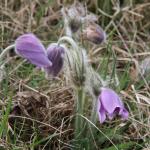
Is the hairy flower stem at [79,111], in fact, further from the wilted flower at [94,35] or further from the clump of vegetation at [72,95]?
the wilted flower at [94,35]

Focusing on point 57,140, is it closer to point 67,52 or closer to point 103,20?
point 67,52

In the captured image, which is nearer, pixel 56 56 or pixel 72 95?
pixel 56 56

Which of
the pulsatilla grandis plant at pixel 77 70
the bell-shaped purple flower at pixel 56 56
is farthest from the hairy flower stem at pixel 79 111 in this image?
the bell-shaped purple flower at pixel 56 56

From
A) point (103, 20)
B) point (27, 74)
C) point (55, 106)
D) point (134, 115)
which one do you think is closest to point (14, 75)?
point (27, 74)

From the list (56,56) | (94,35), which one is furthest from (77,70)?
(94,35)

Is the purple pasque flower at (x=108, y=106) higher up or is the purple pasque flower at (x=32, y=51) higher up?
the purple pasque flower at (x=32, y=51)

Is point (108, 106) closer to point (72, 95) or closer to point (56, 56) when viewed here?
point (56, 56)
